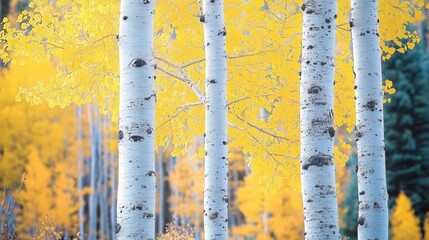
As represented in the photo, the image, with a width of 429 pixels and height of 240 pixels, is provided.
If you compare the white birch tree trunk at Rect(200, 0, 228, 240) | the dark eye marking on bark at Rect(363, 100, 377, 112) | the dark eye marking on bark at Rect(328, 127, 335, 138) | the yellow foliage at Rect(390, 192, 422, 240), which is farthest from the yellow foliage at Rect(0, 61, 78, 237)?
the dark eye marking on bark at Rect(328, 127, 335, 138)

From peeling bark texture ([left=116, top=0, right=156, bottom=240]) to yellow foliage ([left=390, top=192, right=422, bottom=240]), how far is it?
21926 millimetres

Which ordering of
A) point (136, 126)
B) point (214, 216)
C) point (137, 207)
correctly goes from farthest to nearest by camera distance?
point (214, 216), point (136, 126), point (137, 207)

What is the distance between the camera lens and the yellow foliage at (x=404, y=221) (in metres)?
26.0

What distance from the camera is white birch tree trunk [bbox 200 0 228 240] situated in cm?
788

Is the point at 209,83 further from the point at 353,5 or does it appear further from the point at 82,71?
the point at 82,71

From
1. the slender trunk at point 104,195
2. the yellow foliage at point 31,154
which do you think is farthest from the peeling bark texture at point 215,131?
the slender trunk at point 104,195

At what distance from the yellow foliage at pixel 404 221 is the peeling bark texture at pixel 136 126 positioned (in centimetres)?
2193

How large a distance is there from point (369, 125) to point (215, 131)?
192 centimetres

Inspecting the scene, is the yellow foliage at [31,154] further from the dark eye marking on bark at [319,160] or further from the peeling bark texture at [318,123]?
the dark eye marking on bark at [319,160]

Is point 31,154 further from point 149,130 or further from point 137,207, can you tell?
point 137,207

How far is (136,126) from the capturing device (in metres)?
5.73

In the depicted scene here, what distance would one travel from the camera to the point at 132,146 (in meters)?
5.70

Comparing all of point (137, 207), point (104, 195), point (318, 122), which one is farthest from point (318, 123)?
point (104, 195)

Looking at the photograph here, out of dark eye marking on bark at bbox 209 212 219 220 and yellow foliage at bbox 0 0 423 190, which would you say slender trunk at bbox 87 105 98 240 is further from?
dark eye marking on bark at bbox 209 212 219 220
